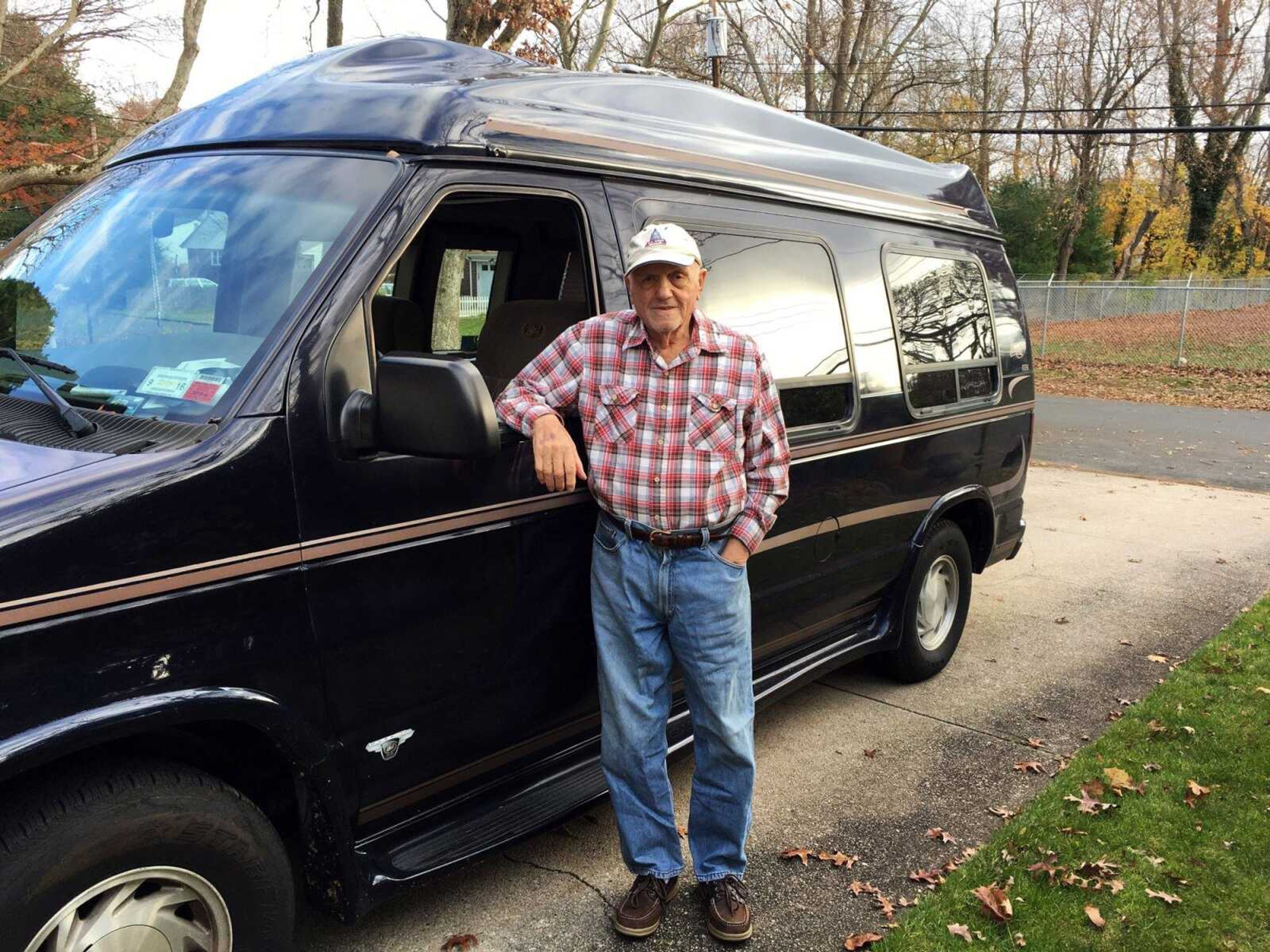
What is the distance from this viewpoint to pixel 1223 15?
34156 mm

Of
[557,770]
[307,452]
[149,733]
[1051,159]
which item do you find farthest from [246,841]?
[1051,159]

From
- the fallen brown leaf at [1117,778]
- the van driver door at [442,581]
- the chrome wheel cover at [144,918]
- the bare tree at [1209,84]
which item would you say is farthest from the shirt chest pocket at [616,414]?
the bare tree at [1209,84]

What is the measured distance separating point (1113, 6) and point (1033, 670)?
125ft

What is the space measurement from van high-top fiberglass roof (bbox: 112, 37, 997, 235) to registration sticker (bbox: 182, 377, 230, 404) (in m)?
0.80

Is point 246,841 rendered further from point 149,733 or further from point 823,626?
point 823,626

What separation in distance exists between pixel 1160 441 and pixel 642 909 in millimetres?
12901

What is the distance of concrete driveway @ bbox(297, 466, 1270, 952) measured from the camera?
3297 millimetres

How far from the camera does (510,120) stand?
9.64 feet

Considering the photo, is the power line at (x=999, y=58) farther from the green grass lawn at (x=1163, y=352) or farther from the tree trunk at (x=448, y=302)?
the tree trunk at (x=448, y=302)

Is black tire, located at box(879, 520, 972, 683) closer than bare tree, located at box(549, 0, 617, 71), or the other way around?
black tire, located at box(879, 520, 972, 683)

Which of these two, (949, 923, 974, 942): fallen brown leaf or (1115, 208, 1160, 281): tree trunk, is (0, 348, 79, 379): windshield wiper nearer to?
(949, 923, 974, 942): fallen brown leaf

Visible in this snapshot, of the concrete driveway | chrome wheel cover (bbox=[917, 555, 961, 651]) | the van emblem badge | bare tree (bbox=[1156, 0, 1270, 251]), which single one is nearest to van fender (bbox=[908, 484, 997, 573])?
chrome wheel cover (bbox=[917, 555, 961, 651])

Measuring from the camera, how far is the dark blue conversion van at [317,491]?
7.08ft

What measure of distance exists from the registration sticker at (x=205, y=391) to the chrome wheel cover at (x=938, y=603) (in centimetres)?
374
